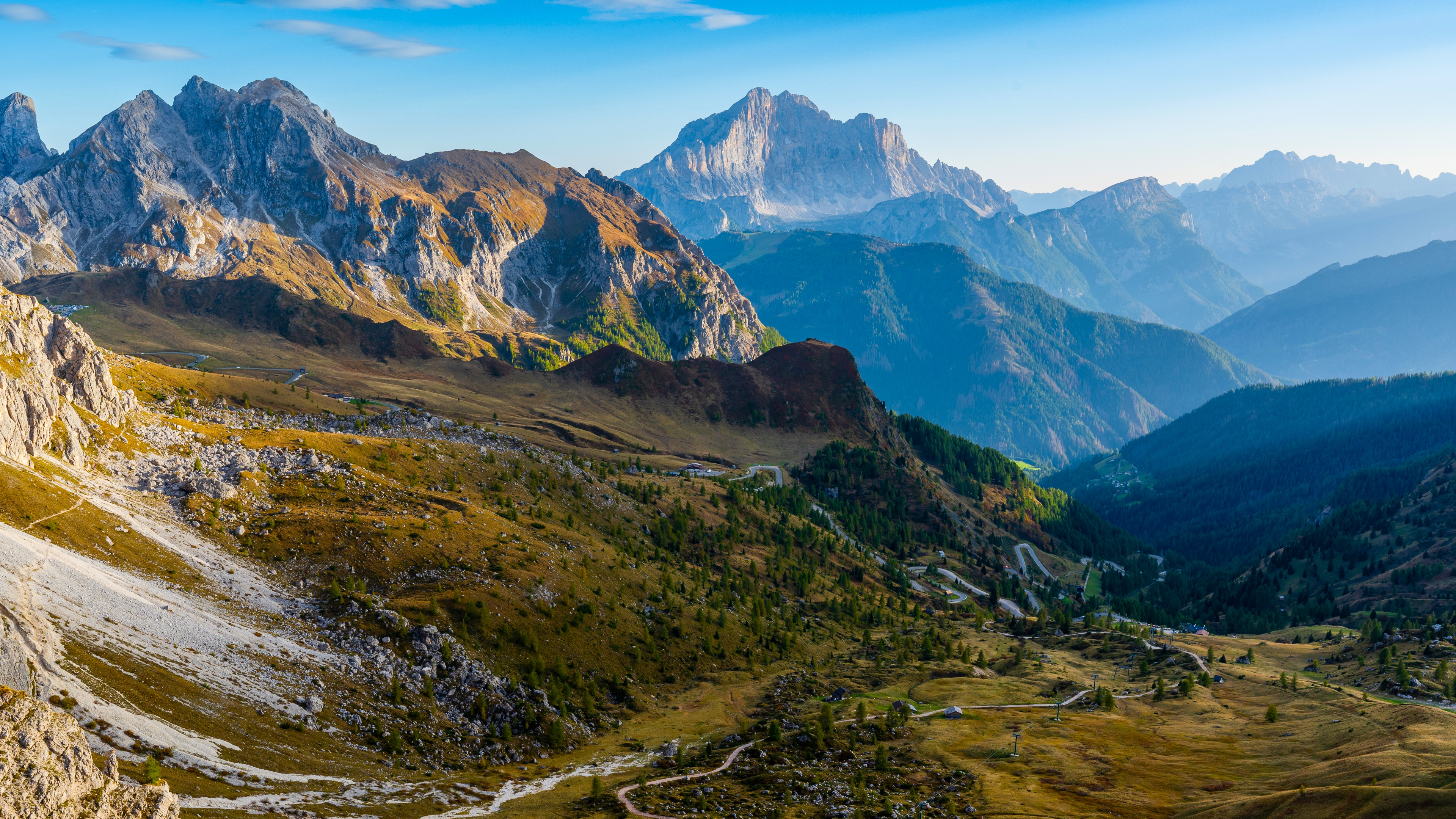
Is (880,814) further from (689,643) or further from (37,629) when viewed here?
(37,629)

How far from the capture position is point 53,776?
52.3 metres

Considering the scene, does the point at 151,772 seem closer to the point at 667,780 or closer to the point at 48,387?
the point at 667,780

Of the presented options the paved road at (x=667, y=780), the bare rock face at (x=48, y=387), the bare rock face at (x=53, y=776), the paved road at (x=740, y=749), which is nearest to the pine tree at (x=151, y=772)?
the bare rock face at (x=53, y=776)

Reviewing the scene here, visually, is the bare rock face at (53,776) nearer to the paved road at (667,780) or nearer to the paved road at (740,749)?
the paved road at (667,780)

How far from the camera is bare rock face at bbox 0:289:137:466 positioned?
9481 centimetres

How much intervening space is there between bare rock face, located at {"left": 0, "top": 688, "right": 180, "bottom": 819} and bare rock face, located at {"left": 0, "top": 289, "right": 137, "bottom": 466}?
171 ft

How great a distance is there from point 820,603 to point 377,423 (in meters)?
112

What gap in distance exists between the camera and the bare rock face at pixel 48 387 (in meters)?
94.8

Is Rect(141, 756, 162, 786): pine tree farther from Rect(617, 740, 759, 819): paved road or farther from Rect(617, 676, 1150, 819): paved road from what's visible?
Rect(617, 676, 1150, 819): paved road

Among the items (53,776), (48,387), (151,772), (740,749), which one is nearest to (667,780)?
(740,749)

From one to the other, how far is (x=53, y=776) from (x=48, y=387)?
68692 millimetres

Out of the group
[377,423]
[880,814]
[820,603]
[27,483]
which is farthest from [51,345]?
[820,603]

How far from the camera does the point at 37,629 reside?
223 feet

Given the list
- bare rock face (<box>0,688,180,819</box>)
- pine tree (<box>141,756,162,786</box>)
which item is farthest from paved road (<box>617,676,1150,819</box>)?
bare rock face (<box>0,688,180,819</box>)
